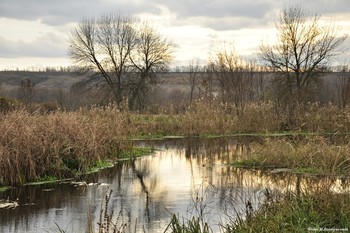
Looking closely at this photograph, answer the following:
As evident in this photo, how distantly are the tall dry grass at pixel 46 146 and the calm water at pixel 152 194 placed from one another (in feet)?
2.47

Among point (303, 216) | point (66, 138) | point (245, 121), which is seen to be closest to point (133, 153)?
point (66, 138)

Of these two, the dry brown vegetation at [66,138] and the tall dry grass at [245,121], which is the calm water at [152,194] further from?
the tall dry grass at [245,121]

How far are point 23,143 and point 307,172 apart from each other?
870 centimetres

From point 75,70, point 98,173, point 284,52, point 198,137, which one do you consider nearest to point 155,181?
point 98,173

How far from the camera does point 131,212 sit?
424 inches

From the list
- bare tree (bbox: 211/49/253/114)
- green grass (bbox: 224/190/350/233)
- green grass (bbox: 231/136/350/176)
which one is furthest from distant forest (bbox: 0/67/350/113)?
green grass (bbox: 224/190/350/233)

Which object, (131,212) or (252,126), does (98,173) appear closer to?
(131,212)

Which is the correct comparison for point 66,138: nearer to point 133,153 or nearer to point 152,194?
point 152,194

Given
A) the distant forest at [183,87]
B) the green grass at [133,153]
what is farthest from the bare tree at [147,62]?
the green grass at [133,153]

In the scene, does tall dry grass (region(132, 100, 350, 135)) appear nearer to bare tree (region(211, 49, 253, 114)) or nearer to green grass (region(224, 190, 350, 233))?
bare tree (region(211, 49, 253, 114))

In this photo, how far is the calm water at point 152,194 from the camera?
10.0 m

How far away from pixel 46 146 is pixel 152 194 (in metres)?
4.23

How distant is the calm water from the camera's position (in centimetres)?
1001

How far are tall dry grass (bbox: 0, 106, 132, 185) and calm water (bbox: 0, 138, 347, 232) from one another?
754 mm
